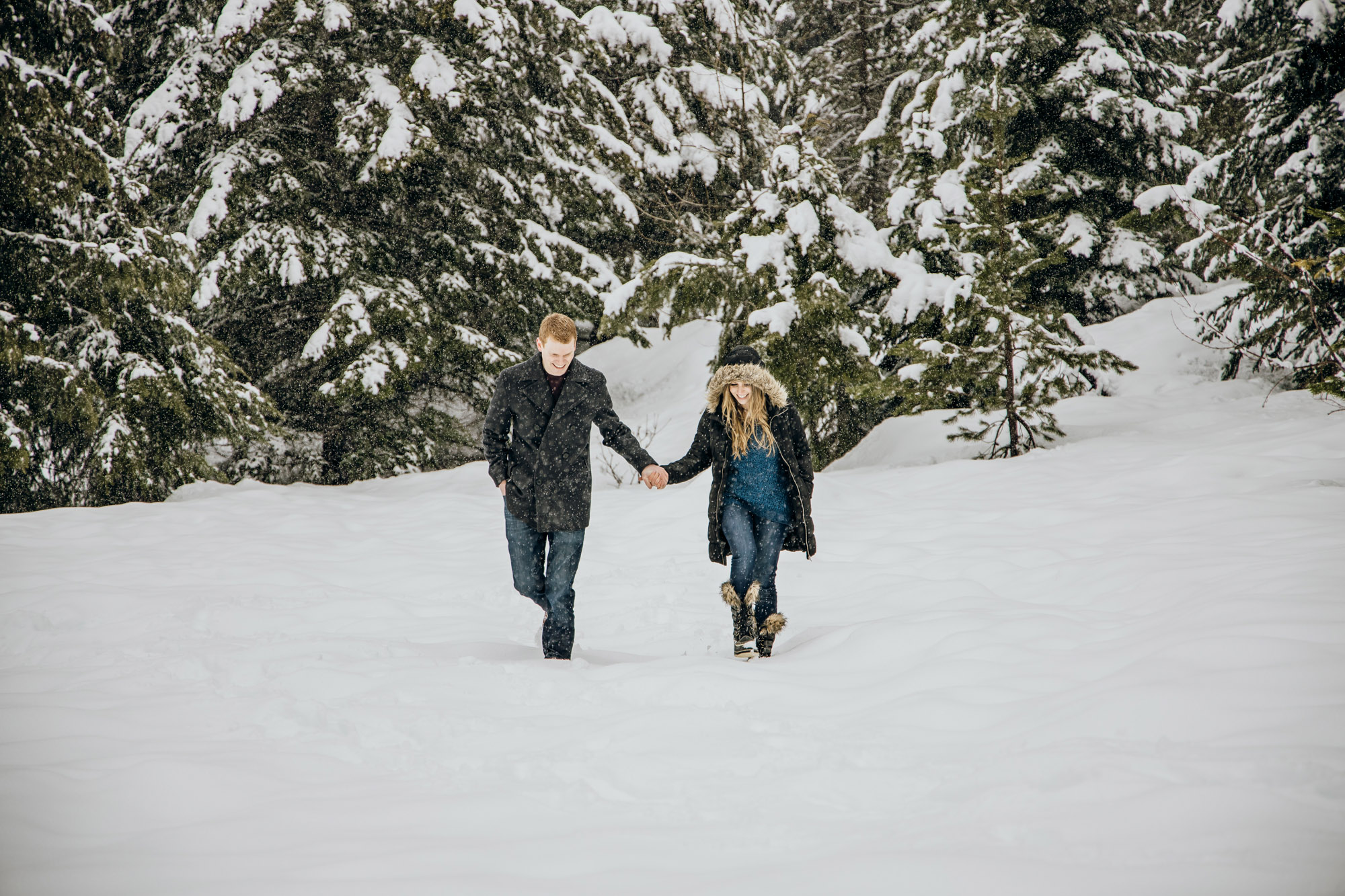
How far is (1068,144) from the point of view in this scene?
13.2 meters

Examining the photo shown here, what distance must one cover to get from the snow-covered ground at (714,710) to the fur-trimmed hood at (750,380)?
1476 mm

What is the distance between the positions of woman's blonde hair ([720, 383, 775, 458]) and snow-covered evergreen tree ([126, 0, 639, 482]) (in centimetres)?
758

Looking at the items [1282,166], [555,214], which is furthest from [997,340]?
[555,214]

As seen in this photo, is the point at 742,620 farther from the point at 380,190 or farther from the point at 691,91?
the point at 691,91

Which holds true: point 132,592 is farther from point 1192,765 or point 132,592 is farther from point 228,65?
point 228,65

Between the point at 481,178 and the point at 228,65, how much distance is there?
3847 mm

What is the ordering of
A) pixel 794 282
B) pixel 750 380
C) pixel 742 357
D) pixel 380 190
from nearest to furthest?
pixel 750 380, pixel 742 357, pixel 794 282, pixel 380 190

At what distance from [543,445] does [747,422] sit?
3.96 feet

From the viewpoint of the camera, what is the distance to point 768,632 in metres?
4.74

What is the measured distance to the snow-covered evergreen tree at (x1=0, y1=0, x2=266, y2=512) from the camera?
28.5 ft

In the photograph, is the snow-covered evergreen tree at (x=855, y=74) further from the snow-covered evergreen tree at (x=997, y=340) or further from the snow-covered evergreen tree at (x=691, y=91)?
the snow-covered evergreen tree at (x=997, y=340)

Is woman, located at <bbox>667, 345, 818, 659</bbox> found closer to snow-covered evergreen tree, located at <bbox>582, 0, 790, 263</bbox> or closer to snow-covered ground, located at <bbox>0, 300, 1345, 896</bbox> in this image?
snow-covered ground, located at <bbox>0, 300, 1345, 896</bbox>

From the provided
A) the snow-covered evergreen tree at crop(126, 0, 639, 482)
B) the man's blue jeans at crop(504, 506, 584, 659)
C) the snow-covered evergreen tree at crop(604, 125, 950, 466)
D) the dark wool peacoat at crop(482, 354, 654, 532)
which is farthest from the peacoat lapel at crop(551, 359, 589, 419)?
the snow-covered evergreen tree at crop(126, 0, 639, 482)

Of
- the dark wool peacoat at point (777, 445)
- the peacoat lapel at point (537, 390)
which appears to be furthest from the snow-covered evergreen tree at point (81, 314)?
the dark wool peacoat at point (777, 445)
